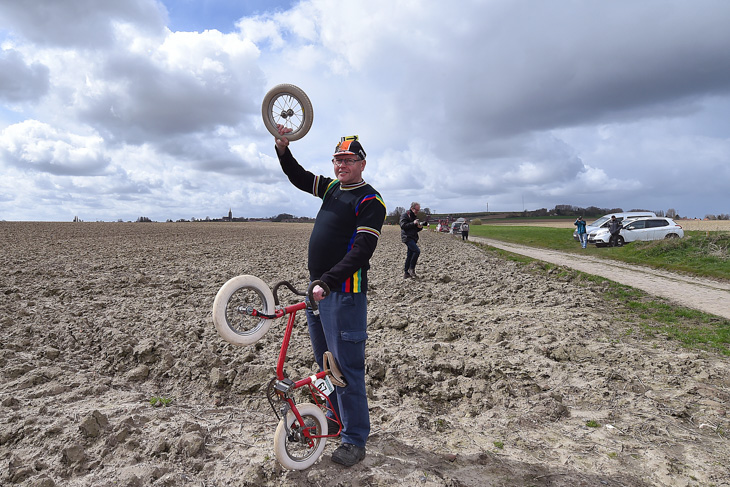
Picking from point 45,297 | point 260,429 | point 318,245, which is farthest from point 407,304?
point 45,297

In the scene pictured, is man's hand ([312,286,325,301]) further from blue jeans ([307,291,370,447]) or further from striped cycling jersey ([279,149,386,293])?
blue jeans ([307,291,370,447])

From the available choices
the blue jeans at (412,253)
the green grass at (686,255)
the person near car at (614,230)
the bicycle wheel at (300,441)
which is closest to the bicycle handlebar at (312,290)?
the bicycle wheel at (300,441)

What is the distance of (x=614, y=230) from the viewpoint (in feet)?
75.4

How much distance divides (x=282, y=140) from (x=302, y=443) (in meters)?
2.51

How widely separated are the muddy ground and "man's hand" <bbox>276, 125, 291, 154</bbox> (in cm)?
261

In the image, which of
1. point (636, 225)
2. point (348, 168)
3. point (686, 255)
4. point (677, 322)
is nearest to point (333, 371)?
point (348, 168)

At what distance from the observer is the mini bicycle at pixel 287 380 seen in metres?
2.95

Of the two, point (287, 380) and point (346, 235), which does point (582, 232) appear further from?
point (287, 380)

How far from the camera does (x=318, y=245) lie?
3.43 m

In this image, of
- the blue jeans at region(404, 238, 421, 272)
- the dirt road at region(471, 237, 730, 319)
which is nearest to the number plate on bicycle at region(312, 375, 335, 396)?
the blue jeans at region(404, 238, 421, 272)

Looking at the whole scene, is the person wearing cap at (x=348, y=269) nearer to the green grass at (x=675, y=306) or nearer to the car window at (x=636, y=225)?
the green grass at (x=675, y=306)

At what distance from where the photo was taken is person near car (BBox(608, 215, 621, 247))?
22.9m

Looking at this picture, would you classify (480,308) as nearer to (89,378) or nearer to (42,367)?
(89,378)

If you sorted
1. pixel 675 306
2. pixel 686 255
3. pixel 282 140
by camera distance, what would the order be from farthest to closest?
pixel 686 255, pixel 675 306, pixel 282 140
